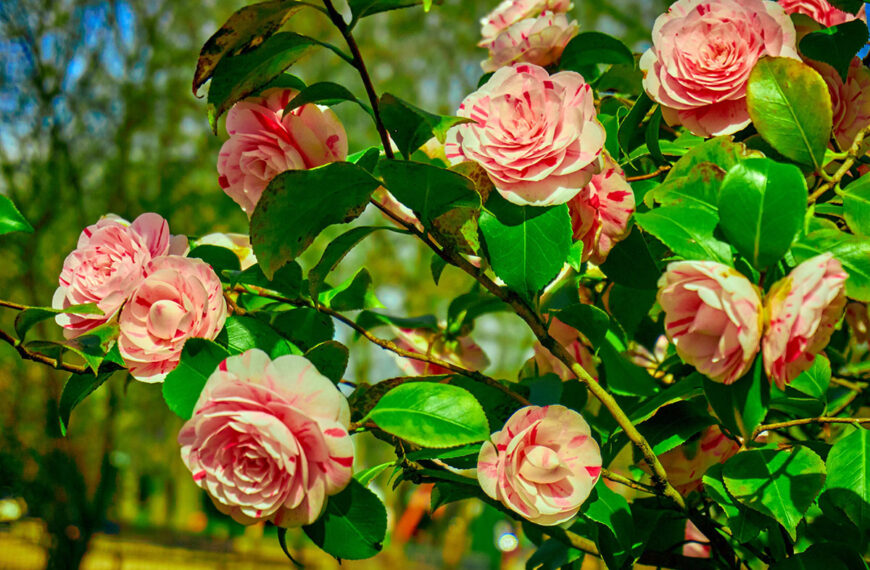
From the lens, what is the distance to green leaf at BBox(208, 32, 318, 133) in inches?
18.1

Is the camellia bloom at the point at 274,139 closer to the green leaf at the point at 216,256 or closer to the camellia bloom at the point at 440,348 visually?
the green leaf at the point at 216,256

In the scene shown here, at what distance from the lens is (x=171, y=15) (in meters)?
4.77

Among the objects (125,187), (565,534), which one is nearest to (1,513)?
(125,187)

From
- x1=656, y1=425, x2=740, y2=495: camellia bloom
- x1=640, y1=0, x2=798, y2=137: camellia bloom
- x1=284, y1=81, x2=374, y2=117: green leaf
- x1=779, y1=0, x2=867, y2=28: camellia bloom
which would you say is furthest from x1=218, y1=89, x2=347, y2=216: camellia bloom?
x1=779, y1=0, x2=867, y2=28: camellia bloom

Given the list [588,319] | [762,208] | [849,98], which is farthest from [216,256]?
[849,98]

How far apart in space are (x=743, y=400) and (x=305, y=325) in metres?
0.31

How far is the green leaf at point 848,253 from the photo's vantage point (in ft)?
1.33

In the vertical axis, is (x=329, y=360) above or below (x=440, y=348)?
above

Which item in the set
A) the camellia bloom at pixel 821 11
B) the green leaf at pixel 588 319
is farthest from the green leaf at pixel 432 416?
the camellia bloom at pixel 821 11

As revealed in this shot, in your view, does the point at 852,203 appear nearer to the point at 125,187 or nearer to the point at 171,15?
the point at 125,187

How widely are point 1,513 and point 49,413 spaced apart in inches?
34.6

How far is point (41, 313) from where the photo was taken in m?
0.53

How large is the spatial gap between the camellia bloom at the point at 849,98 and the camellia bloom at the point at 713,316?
28 cm

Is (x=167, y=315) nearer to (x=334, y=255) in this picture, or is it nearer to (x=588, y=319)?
(x=334, y=255)
